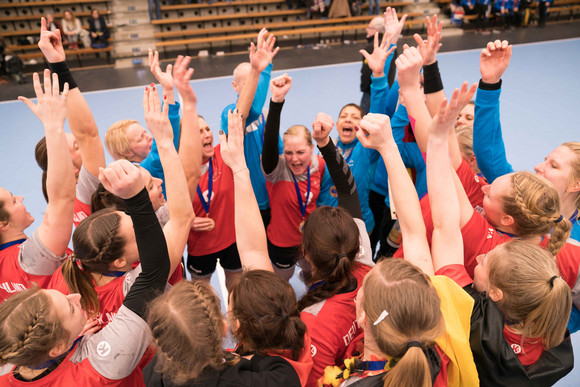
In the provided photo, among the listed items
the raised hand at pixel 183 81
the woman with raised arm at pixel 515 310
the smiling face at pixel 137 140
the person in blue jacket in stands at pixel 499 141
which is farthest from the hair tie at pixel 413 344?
the smiling face at pixel 137 140

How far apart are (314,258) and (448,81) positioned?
22.7 ft

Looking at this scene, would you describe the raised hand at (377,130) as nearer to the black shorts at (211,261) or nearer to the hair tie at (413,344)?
the hair tie at (413,344)

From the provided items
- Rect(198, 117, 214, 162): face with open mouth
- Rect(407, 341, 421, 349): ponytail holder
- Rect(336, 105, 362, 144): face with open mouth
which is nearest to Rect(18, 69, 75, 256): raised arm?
Rect(198, 117, 214, 162): face with open mouth

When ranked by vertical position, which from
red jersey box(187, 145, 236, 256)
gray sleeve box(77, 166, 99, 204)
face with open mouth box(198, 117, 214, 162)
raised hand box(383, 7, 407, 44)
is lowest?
red jersey box(187, 145, 236, 256)

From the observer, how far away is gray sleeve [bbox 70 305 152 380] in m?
1.34

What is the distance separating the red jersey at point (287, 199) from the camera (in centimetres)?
263

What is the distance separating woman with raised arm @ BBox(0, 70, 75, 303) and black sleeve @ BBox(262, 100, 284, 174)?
106 centimetres

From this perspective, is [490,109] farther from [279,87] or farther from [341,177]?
[279,87]

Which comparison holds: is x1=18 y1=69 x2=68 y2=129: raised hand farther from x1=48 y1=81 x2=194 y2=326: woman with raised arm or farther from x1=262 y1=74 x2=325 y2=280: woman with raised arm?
x1=262 y1=74 x2=325 y2=280: woman with raised arm

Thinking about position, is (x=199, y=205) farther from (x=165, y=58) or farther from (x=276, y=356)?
(x=165, y=58)

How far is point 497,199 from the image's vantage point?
179cm

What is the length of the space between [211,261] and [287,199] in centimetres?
73

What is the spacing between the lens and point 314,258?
164 centimetres

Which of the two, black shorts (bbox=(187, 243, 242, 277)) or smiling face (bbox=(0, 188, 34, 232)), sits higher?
smiling face (bbox=(0, 188, 34, 232))
